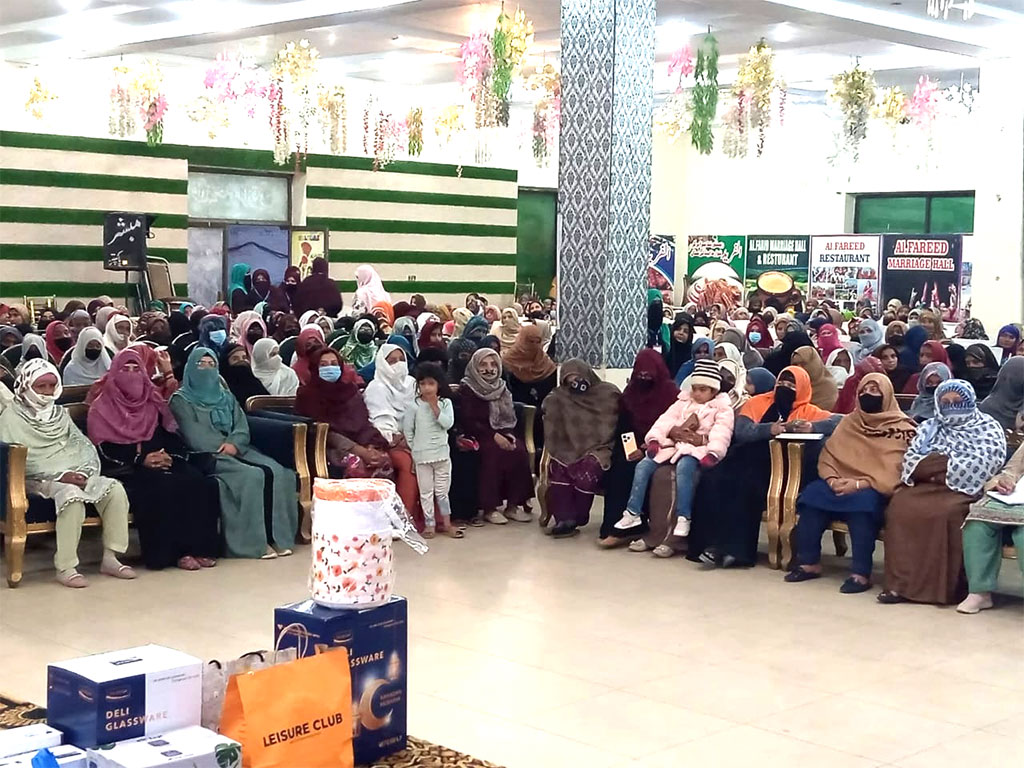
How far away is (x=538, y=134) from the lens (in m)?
17.8

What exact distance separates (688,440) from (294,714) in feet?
13.4

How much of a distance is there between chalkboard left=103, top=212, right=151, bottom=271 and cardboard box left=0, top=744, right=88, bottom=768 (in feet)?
45.9

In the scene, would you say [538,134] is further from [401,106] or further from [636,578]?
[636,578]

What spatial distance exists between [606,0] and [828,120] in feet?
43.3

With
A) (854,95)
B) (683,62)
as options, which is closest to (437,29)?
(683,62)

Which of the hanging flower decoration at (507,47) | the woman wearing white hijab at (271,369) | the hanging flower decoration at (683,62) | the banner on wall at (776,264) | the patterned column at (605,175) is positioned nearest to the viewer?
the woman wearing white hijab at (271,369)

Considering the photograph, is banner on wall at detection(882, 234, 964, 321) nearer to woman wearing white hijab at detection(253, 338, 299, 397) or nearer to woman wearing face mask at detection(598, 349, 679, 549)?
woman wearing face mask at detection(598, 349, 679, 549)

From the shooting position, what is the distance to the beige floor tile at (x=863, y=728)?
14.7 feet

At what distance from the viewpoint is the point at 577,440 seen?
8.10m

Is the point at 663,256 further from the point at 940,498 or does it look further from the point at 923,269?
the point at 940,498

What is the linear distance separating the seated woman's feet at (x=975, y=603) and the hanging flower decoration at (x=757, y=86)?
348 inches

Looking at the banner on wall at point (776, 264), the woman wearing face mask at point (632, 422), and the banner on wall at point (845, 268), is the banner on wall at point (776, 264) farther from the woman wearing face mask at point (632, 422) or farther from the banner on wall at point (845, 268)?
the woman wearing face mask at point (632, 422)

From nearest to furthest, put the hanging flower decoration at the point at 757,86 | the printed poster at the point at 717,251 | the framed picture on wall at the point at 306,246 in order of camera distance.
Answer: the hanging flower decoration at the point at 757,86 < the framed picture on wall at the point at 306,246 < the printed poster at the point at 717,251

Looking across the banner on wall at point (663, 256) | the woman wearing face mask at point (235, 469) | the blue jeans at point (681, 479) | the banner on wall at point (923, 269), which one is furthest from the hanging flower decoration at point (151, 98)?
the blue jeans at point (681, 479)
